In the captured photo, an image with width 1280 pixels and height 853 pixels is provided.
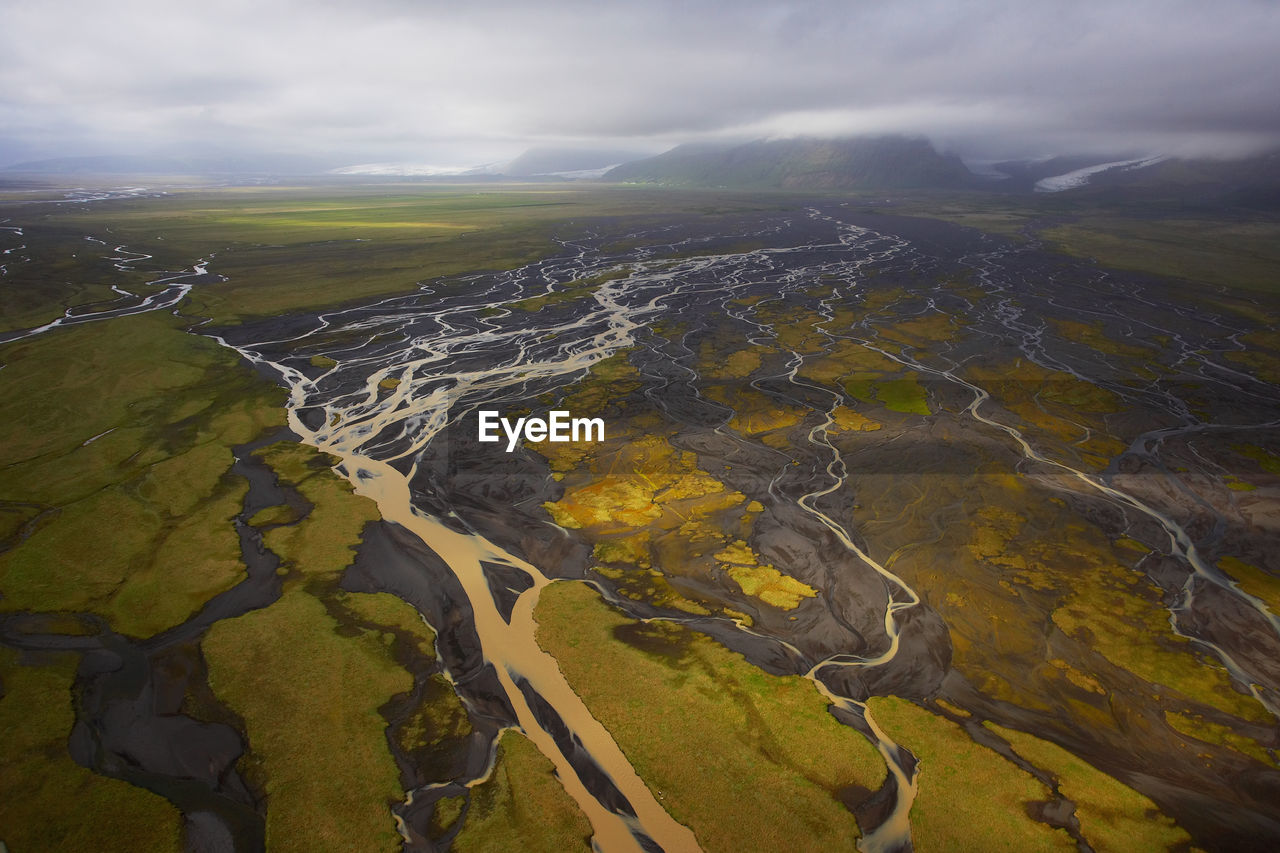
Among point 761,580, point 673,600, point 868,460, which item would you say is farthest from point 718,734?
point 868,460

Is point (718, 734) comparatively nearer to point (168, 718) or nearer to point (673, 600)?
point (673, 600)

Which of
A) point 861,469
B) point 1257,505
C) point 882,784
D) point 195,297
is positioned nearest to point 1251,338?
point 1257,505

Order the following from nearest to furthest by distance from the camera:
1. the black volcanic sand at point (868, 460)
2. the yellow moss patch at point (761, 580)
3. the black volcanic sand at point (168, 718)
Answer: the black volcanic sand at point (168, 718) → the black volcanic sand at point (868, 460) → the yellow moss patch at point (761, 580)

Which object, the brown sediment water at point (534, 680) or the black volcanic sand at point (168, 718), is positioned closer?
the black volcanic sand at point (168, 718)

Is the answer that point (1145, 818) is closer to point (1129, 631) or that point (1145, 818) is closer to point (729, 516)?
point (1129, 631)

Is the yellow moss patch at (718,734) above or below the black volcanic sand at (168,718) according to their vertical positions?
below

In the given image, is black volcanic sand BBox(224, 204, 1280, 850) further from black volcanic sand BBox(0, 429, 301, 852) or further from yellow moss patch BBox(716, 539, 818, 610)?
black volcanic sand BBox(0, 429, 301, 852)

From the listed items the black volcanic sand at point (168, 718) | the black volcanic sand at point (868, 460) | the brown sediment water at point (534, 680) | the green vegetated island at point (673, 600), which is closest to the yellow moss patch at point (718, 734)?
the green vegetated island at point (673, 600)

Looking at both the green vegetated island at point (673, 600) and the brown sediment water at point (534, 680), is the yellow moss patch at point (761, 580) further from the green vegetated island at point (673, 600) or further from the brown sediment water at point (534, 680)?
the brown sediment water at point (534, 680)
